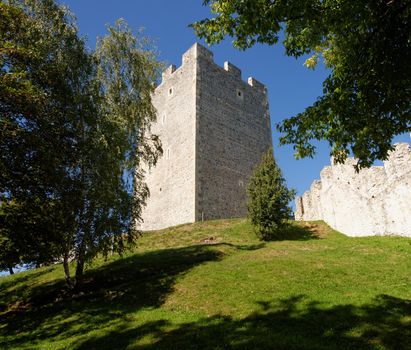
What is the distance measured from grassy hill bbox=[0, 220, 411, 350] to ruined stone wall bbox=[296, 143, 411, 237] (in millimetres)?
982

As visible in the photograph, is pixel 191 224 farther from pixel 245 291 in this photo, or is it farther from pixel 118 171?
pixel 245 291

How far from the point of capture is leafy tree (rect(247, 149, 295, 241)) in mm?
17922

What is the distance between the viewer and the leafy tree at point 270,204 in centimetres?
1792

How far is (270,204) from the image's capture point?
1780 cm

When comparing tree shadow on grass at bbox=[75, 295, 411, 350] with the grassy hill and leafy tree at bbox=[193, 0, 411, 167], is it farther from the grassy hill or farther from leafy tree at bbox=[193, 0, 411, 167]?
leafy tree at bbox=[193, 0, 411, 167]

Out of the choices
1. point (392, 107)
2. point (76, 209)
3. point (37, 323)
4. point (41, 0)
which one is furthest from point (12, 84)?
point (392, 107)

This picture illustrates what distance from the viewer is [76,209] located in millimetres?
12273

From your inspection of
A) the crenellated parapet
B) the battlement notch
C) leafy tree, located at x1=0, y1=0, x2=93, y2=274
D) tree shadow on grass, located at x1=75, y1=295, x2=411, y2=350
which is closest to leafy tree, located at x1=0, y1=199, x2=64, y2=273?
leafy tree, located at x1=0, y1=0, x2=93, y2=274

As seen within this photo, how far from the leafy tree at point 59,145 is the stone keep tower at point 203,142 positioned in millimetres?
10492

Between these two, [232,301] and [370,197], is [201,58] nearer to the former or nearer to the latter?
[370,197]

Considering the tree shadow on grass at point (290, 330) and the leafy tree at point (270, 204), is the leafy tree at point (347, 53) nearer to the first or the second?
the tree shadow on grass at point (290, 330)

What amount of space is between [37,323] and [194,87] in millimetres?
21260

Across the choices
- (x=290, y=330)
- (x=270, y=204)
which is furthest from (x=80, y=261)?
(x=270, y=204)

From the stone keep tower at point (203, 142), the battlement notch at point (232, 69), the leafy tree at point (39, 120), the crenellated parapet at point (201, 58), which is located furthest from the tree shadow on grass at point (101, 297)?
the battlement notch at point (232, 69)
